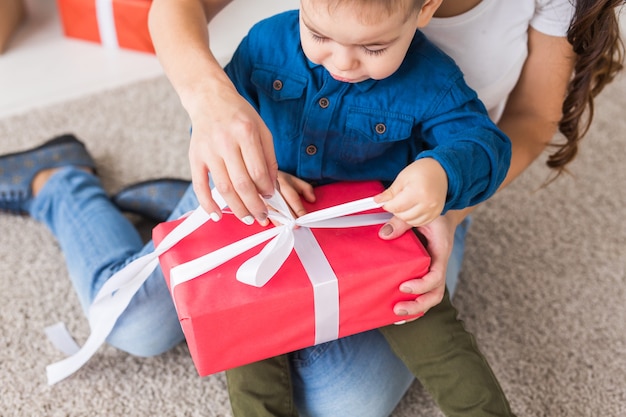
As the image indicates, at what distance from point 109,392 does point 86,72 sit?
35.5 inches

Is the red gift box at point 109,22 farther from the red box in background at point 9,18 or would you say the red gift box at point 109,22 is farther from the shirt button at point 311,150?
the shirt button at point 311,150

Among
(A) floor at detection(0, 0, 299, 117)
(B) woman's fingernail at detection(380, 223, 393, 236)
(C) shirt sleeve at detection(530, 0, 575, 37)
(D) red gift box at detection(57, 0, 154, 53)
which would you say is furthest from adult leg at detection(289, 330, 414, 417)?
(D) red gift box at detection(57, 0, 154, 53)

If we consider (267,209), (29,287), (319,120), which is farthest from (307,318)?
(29,287)

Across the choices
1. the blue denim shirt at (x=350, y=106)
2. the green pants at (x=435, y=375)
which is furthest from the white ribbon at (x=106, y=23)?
the green pants at (x=435, y=375)

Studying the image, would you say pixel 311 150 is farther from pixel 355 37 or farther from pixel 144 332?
pixel 144 332

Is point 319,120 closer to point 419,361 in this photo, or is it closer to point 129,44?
point 419,361

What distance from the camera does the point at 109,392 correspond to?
102 cm

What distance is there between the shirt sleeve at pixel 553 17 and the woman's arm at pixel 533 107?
0.04 ft

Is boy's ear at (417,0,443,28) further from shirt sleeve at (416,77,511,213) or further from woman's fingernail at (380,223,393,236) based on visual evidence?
woman's fingernail at (380,223,393,236)

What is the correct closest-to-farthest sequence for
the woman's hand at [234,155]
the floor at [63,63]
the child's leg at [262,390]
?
the woman's hand at [234,155]
the child's leg at [262,390]
the floor at [63,63]

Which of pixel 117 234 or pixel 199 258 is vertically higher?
pixel 199 258

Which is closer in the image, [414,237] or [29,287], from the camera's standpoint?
[414,237]

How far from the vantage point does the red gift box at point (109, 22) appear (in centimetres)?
160

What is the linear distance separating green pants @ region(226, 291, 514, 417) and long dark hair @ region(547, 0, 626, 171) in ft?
1.06
